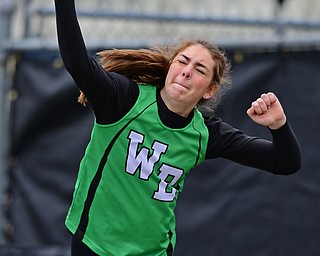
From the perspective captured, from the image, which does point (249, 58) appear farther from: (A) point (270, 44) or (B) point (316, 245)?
(B) point (316, 245)

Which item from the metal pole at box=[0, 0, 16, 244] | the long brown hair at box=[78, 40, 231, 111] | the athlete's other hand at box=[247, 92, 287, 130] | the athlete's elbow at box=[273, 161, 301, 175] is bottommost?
the metal pole at box=[0, 0, 16, 244]

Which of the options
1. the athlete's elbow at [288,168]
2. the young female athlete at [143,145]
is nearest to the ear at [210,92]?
the young female athlete at [143,145]

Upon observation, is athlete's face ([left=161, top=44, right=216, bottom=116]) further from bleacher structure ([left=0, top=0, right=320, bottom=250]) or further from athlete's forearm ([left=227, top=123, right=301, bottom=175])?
bleacher structure ([left=0, top=0, right=320, bottom=250])

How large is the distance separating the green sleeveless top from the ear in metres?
0.19

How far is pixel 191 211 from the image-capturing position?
522 cm

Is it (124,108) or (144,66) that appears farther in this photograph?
(144,66)

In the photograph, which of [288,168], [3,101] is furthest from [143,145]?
[3,101]

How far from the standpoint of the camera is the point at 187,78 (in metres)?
3.31

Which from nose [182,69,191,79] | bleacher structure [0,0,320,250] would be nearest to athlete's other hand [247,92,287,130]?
nose [182,69,191,79]

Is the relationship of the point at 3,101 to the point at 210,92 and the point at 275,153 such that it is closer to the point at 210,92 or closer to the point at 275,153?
the point at 210,92

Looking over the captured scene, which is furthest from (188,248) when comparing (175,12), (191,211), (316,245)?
(175,12)

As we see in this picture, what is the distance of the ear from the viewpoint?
3496mm

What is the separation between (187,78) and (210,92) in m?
0.24

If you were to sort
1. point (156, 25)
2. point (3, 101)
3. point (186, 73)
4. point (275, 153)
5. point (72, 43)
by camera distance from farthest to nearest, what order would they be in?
point (156, 25) < point (3, 101) < point (275, 153) < point (186, 73) < point (72, 43)
